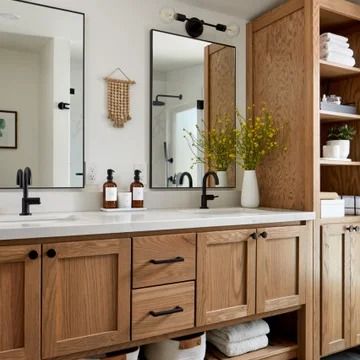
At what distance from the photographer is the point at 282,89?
2.38 metres

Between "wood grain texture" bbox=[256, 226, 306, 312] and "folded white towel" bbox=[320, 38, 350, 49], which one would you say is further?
"folded white towel" bbox=[320, 38, 350, 49]

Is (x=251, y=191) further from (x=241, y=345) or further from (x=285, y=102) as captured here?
(x=241, y=345)

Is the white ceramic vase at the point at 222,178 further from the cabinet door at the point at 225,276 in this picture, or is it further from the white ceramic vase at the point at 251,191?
the cabinet door at the point at 225,276

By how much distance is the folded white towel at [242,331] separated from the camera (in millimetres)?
1962

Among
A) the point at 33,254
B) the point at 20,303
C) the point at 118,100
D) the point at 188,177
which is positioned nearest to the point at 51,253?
the point at 33,254

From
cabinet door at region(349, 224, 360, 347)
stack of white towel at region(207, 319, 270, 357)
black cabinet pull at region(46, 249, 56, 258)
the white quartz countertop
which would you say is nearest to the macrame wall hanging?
the white quartz countertop

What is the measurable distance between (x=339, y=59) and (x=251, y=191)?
3.29ft

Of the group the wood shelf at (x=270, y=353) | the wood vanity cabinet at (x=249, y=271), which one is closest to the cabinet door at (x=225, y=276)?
the wood vanity cabinet at (x=249, y=271)

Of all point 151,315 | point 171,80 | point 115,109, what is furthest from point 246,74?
point 151,315

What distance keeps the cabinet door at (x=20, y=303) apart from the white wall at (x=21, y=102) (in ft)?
2.23

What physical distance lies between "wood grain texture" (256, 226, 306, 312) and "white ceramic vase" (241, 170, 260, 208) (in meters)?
0.41

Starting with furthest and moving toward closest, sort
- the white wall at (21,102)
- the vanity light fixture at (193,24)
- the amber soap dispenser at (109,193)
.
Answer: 1. the vanity light fixture at (193,24)
2. the amber soap dispenser at (109,193)
3. the white wall at (21,102)

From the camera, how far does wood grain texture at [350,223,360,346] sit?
2271mm

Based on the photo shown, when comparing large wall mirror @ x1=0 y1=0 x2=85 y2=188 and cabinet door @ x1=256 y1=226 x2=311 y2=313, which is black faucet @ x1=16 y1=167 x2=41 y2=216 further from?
cabinet door @ x1=256 y1=226 x2=311 y2=313
